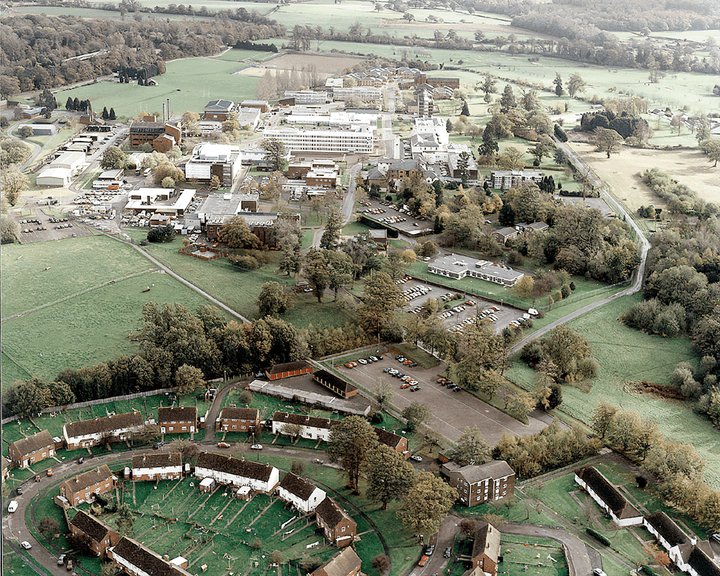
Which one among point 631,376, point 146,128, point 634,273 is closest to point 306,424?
point 631,376

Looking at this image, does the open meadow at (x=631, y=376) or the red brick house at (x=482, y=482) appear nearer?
the red brick house at (x=482, y=482)

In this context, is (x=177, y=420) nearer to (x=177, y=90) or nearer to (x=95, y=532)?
(x=95, y=532)

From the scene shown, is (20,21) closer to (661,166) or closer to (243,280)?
(243,280)

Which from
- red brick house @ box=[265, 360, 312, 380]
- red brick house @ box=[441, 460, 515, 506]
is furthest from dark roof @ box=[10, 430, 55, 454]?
red brick house @ box=[441, 460, 515, 506]

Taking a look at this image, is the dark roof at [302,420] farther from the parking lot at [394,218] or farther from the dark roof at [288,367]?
the parking lot at [394,218]

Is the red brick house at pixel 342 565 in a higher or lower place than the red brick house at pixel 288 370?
higher

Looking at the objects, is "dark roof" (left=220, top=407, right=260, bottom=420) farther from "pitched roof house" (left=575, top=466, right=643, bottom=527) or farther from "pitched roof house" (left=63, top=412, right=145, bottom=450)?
"pitched roof house" (left=575, top=466, right=643, bottom=527)

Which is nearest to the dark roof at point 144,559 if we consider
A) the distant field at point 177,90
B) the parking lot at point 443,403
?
the parking lot at point 443,403
